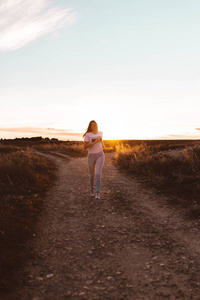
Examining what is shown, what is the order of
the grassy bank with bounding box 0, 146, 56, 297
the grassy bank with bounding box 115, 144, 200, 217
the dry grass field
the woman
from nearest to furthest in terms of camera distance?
the grassy bank with bounding box 0, 146, 56, 297
the dry grass field
the woman
the grassy bank with bounding box 115, 144, 200, 217

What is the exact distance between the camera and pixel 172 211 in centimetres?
815

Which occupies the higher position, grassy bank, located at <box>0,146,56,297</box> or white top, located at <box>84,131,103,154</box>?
white top, located at <box>84,131,103,154</box>

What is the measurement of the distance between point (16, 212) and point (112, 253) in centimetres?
346

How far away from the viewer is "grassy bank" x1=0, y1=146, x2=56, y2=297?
477 centimetres

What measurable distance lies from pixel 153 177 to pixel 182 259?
7.03 m

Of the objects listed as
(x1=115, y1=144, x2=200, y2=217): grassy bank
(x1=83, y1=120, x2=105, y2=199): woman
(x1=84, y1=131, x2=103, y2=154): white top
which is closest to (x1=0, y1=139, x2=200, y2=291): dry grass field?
(x1=115, y1=144, x2=200, y2=217): grassy bank

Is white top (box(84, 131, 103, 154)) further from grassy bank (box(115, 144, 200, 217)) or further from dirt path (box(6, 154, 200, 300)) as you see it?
grassy bank (box(115, 144, 200, 217))

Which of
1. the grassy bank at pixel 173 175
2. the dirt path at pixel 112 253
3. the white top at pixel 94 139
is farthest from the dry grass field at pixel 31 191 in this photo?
the white top at pixel 94 139

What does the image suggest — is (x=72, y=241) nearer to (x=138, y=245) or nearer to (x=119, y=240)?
(x=119, y=240)

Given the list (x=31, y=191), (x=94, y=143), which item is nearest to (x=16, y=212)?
(x=31, y=191)

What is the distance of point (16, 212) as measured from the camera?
7.31 m

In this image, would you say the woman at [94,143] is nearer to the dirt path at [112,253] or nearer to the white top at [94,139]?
the white top at [94,139]

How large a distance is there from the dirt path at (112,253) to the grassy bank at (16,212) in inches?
10.5

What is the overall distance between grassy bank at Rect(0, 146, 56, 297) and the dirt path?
0.88 ft
